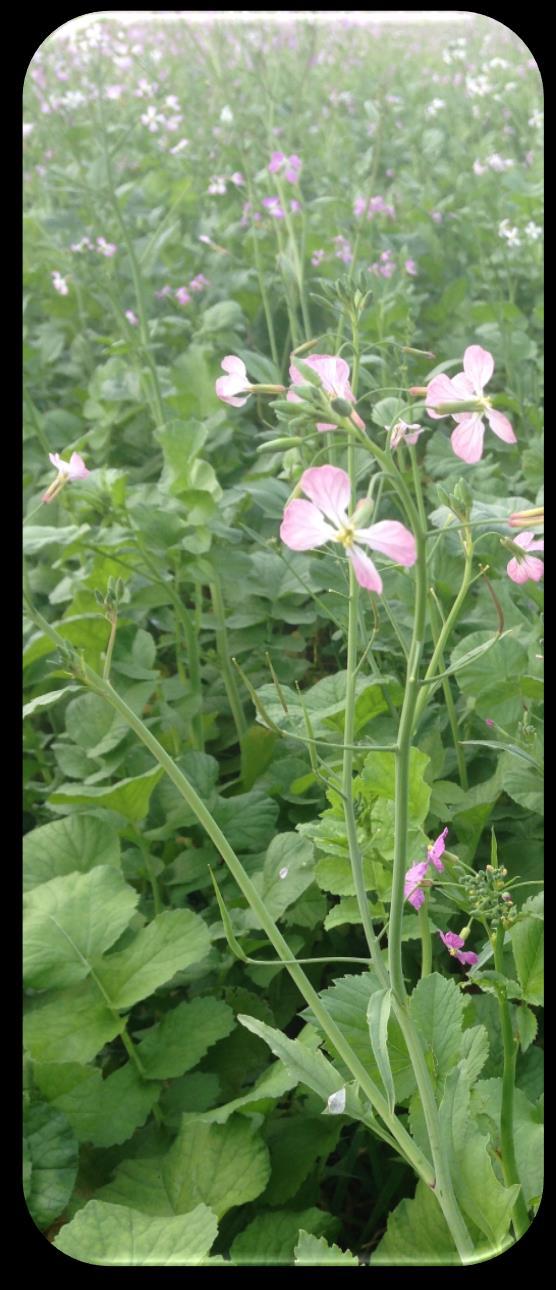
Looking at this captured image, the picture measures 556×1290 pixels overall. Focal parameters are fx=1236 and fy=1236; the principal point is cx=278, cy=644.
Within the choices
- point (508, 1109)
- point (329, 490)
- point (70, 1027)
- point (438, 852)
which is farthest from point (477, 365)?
point (70, 1027)

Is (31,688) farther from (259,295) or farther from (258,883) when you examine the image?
(259,295)

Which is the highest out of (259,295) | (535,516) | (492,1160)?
(535,516)

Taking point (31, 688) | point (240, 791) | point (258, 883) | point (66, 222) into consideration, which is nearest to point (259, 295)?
point (66, 222)

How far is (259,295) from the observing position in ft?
4.70

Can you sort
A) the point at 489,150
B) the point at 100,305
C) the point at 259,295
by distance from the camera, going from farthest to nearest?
the point at 489,150 → the point at 100,305 → the point at 259,295

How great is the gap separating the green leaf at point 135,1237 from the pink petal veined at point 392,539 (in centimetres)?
34

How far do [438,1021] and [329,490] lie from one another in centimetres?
30

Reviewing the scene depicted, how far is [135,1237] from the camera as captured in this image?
1.92ft

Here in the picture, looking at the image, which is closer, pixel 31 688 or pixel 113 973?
pixel 113 973

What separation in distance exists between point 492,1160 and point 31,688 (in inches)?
19.8

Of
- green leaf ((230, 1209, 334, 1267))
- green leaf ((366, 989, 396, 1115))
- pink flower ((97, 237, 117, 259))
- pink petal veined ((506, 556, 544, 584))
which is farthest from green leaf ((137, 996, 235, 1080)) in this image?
pink flower ((97, 237, 117, 259))

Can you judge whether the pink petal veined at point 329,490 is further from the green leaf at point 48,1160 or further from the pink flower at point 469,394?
the green leaf at point 48,1160

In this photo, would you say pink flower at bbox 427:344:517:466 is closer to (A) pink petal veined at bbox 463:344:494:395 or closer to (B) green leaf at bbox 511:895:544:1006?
(A) pink petal veined at bbox 463:344:494:395

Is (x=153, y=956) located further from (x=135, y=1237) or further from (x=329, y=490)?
(x=329, y=490)
